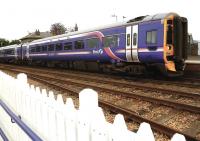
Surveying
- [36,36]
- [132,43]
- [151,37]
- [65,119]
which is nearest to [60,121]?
[65,119]

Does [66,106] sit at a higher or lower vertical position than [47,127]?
higher

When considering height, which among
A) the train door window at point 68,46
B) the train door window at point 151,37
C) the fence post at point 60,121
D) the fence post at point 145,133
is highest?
the train door window at point 151,37

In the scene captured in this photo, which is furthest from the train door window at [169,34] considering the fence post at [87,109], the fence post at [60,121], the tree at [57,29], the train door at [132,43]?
the tree at [57,29]

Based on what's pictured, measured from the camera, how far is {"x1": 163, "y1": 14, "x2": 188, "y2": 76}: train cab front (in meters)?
15.3

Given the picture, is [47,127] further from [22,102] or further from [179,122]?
[179,122]

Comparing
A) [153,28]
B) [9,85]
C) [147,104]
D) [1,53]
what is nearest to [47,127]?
[9,85]

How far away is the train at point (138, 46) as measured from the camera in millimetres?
15305

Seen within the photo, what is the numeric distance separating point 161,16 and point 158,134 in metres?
9.66

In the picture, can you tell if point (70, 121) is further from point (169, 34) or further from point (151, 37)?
point (169, 34)

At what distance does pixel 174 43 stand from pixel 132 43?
2082 mm

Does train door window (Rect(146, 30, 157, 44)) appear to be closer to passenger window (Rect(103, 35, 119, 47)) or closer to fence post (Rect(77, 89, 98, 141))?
passenger window (Rect(103, 35, 119, 47))

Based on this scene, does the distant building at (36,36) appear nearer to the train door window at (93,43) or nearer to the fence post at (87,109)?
the train door window at (93,43)

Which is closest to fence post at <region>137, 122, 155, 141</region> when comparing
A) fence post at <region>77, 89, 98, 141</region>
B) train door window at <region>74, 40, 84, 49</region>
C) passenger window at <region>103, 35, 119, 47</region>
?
fence post at <region>77, 89, 98, 141</region>

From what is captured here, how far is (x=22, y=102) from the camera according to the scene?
173 inches
